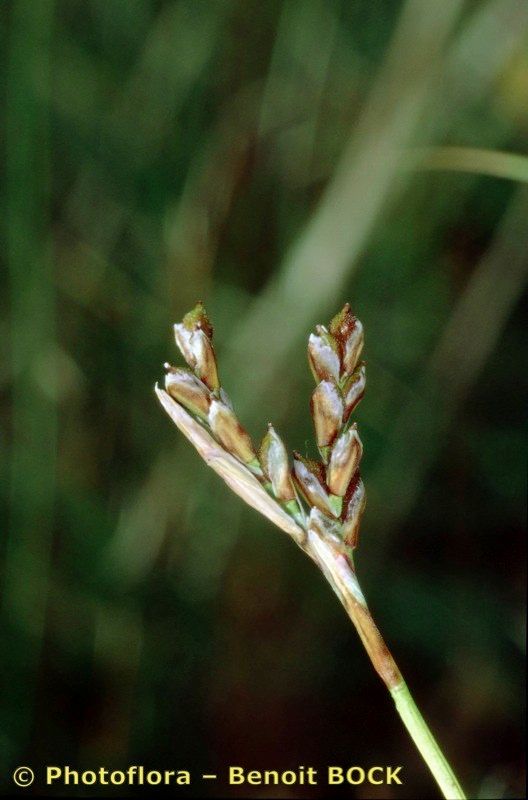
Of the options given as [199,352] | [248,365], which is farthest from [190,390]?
[248,365]

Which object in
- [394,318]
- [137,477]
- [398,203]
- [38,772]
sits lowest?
[38,772]

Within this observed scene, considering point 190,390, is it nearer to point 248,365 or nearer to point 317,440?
point 317,440

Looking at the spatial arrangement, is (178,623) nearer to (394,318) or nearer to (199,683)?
(199,683)

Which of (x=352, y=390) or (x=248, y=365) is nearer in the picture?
(x=352, y=390)

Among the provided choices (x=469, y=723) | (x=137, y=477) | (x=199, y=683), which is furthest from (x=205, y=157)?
(x=469, y=723)
